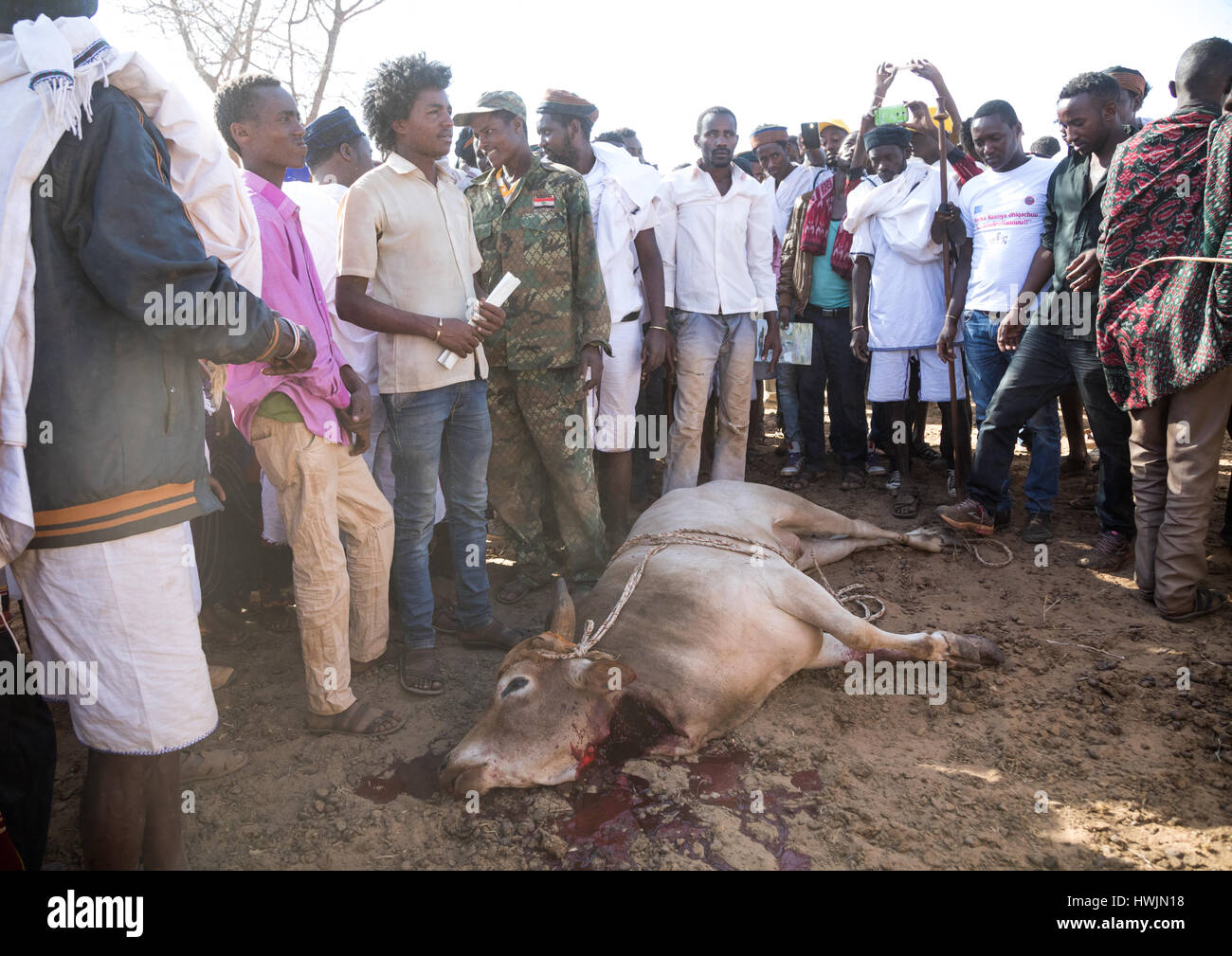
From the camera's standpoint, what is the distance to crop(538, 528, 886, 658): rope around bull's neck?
3.38 metres

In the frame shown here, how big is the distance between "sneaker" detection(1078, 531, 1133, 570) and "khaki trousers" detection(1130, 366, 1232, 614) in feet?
1.23

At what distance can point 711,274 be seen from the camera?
18.2 ft

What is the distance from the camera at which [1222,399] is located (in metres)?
3.96

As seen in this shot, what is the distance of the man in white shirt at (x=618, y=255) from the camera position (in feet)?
17.1

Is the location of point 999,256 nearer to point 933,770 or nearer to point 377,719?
point 933,770

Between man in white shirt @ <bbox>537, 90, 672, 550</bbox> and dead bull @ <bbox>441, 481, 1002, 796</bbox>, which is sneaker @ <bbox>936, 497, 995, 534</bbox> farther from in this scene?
man in white shirt @ <bbox>537, 90, 672, 550</bbox>

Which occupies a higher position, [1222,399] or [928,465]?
[1222,399]

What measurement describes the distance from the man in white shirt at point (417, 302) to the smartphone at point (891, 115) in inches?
146

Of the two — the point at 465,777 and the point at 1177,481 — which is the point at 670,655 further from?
the point at 1177,481

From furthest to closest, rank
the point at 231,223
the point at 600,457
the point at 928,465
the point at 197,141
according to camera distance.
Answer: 1. the point at 928,465
2. the point at 600,457
3. the point at 231,223
4. the point at 197,141

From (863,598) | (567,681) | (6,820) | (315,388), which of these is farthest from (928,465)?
(6,820)

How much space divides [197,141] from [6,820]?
2.03 metres

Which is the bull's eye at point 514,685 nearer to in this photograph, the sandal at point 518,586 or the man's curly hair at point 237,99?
the sandal at point 518,586

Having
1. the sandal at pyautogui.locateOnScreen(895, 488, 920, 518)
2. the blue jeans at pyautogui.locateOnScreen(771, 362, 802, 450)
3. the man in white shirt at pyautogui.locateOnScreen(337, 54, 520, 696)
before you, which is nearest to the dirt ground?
the man in white shirt at pyautogui.locateOnScreen(337, 54, 520, 696)
